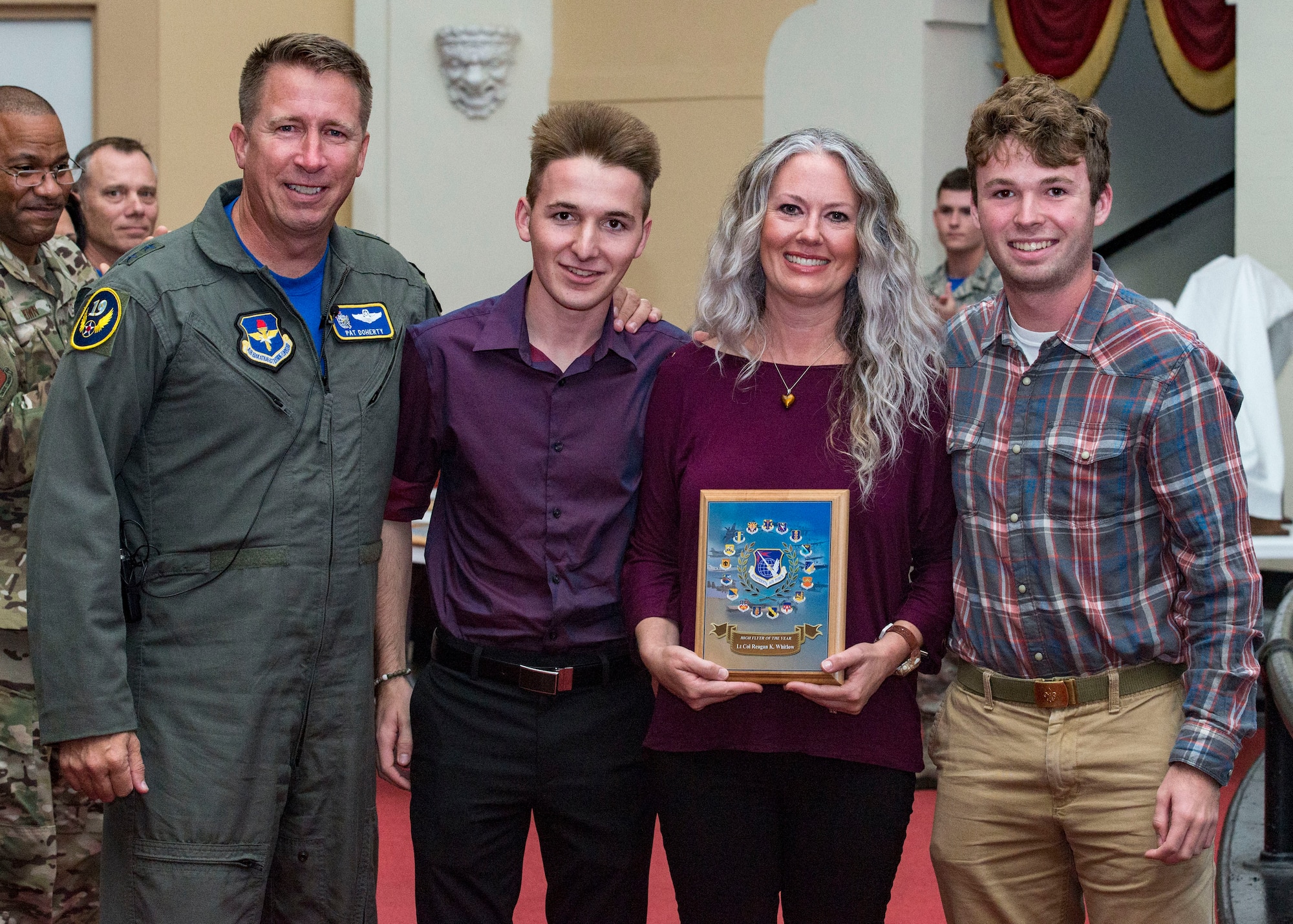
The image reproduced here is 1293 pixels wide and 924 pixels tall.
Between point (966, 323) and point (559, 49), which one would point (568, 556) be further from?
point (559, 49)

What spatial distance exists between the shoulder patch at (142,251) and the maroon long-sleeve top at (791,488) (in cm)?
85

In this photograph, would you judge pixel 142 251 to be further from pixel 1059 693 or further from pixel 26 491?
pixel 1059 693

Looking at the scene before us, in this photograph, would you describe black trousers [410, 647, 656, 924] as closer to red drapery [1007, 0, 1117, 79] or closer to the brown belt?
the brown belt

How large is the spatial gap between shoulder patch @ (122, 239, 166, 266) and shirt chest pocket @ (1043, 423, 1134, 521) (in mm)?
1431

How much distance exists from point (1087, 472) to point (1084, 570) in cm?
15

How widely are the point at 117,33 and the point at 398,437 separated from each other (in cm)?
497

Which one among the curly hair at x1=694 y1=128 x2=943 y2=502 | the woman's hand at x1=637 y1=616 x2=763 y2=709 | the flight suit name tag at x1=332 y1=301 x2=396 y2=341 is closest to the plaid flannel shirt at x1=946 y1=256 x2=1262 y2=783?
the curly hair at x1=694 y1=128 x2=943 y2=502

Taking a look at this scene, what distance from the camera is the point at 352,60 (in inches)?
93.4

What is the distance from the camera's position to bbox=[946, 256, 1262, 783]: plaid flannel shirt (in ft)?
6.81

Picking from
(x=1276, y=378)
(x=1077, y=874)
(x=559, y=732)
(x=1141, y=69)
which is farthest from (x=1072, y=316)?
(x=1141, y=69)

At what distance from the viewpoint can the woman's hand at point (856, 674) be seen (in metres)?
2.15

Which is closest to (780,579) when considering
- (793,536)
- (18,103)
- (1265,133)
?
(793,536)

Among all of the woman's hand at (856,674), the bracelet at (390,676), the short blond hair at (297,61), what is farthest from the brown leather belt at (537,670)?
the short blond hair at (297,61)

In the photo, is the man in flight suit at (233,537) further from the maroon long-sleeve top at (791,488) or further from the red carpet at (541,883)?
the red carpet at (541,883)
